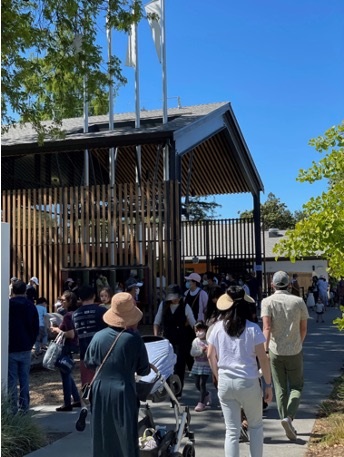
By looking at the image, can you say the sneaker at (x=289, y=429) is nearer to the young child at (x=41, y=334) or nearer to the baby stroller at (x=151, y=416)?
the baby stroller at (x=151, y=416)

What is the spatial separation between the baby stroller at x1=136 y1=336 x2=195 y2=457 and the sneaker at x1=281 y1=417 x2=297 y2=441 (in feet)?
3.98

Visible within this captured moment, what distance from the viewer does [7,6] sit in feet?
30.3

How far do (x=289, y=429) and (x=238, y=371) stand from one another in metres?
1.98

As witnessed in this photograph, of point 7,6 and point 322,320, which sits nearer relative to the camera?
point 7,6

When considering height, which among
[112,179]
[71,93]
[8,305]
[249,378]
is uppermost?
[71,93]

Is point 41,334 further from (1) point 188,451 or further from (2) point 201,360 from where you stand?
(1) point 188,451

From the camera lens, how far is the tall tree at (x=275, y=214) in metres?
63.5

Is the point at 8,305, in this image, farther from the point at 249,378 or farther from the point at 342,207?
the point at 342,207

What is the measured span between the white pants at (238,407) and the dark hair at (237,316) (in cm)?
38

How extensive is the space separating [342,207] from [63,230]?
37.7ft

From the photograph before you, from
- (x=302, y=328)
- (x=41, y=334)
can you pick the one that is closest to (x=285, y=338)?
(x=302, y=328)

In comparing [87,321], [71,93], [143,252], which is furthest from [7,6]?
[143,252]

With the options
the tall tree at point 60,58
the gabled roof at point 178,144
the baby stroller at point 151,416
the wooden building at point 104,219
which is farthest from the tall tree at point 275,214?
the baby stroller at point 151,416

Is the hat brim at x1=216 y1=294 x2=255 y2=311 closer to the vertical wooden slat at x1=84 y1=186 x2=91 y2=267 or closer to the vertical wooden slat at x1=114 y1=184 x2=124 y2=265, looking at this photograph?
the vertical wooden slat at x1=114 y1=184 x2=124 y2=265
